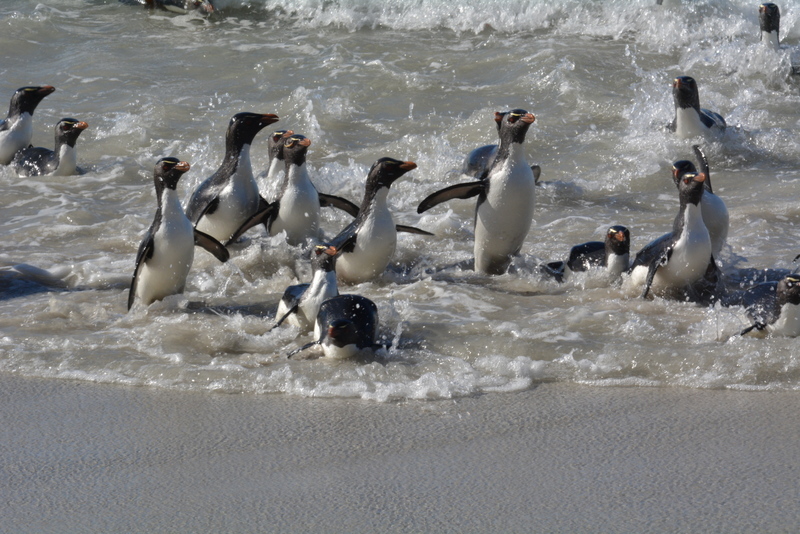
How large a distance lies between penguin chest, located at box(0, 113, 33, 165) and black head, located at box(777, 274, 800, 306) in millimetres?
6373

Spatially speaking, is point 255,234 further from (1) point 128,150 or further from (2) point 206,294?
(1) point 128,150

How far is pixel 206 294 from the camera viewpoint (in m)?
5.46

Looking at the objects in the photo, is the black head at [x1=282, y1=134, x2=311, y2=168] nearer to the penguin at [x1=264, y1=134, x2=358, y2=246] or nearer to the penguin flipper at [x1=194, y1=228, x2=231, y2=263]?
the penguin at [x1=264, y1=134, x2=358, y2=246]

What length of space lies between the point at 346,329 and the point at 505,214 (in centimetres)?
175

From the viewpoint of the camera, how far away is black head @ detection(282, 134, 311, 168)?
19.5 ft

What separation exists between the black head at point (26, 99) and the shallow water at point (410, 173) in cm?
69

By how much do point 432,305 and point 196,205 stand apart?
1.97m

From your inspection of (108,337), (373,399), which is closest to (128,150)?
(108,337)

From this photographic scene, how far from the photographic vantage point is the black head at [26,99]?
8.69 metres

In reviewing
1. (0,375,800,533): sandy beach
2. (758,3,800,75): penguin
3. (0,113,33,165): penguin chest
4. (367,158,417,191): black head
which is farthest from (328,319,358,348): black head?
(758,3,800,75): penguin

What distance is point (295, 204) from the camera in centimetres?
597

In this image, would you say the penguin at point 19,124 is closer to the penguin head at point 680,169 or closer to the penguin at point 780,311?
the penguin head at point 680,169

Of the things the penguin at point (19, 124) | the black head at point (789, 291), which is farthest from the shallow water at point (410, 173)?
the penguin at point (19, 124)

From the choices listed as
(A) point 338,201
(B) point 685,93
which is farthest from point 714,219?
(B) point 685,93
